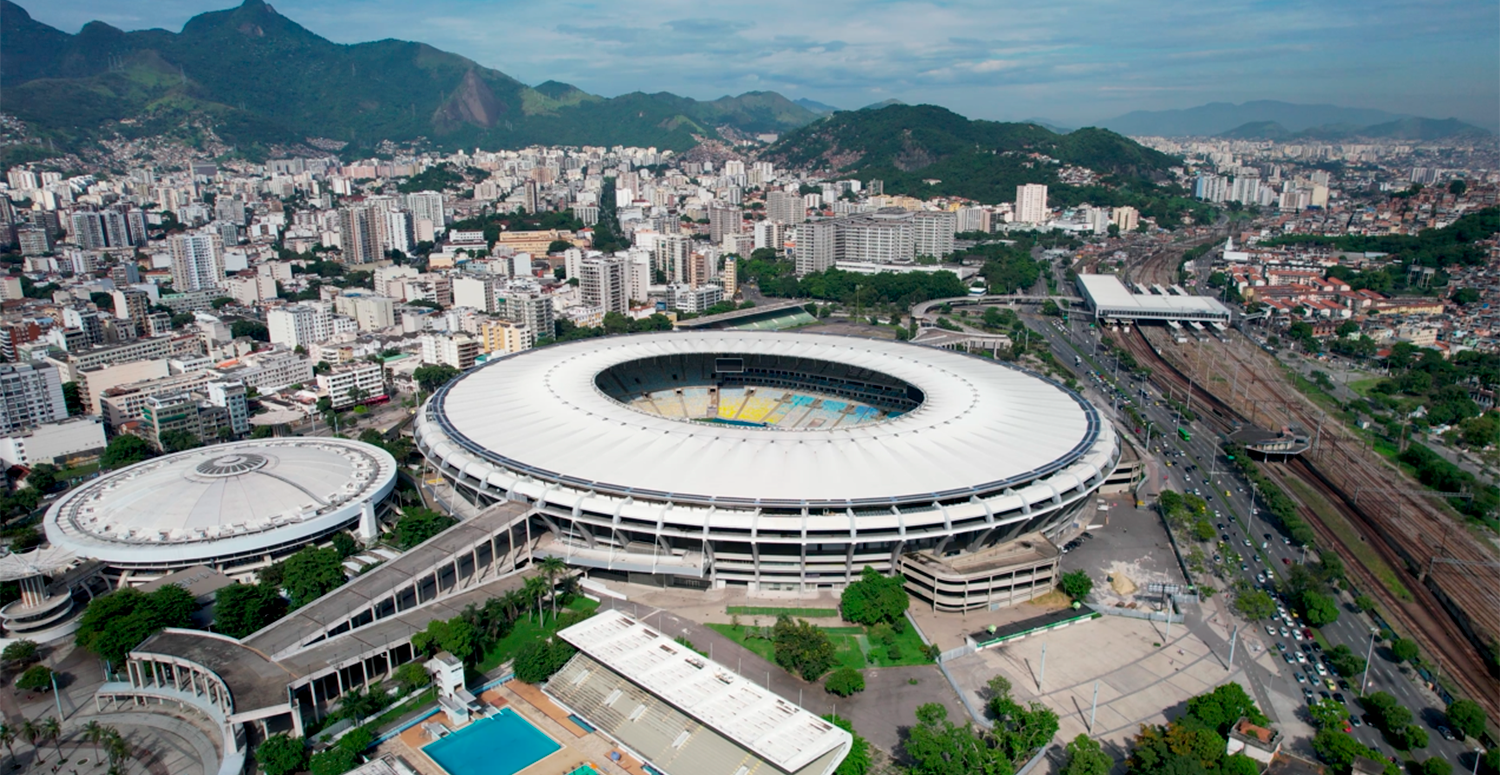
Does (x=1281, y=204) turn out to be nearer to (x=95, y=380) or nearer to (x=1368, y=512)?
(x=1368, y=512)

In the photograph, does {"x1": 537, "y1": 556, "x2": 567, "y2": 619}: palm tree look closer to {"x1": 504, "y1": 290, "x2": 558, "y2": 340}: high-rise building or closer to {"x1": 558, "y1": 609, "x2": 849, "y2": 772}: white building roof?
{"x1": 558, "y1": 609, "x2": 849, "y2": 772}: white building roof

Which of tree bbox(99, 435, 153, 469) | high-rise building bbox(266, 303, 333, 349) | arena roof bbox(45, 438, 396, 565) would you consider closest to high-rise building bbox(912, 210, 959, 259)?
high-rise building bbox(266, 303, 333, 349)

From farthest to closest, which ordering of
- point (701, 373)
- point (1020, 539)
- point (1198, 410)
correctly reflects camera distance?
1. point (1198, 410)
2. point (701, 373)
3. point (1020, 539)

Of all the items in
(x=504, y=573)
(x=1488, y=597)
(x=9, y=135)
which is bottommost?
(x=1488, y=597)

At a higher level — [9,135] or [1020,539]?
[9,135]

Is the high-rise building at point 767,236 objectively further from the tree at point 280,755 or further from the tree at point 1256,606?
the tree at point 280,755

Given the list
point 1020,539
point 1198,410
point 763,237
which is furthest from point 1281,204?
point 1020,539

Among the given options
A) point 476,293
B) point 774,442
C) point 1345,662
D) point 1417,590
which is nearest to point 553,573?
point 774,442
